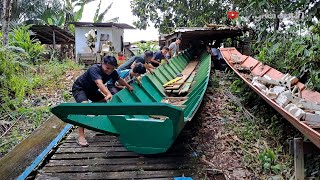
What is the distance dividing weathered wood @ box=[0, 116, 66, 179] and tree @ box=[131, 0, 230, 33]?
37.6 feet

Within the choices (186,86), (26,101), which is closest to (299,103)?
(186,86)

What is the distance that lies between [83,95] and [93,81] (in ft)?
0.98

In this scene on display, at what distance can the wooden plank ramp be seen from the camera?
138 inches

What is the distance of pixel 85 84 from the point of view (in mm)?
4406

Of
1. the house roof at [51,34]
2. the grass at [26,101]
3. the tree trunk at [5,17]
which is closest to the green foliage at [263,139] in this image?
the grass at [26,101]

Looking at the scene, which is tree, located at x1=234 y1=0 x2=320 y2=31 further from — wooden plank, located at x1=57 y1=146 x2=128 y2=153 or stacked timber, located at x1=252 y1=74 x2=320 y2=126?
wooden plank, located at x1=57 y1=146 x2=128 y2=153

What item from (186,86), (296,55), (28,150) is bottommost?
(28,150)

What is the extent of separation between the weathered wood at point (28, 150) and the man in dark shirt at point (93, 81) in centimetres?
75

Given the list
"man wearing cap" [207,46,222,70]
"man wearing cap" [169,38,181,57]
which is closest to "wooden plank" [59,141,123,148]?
"man wearing cap" [169,38,181,57]

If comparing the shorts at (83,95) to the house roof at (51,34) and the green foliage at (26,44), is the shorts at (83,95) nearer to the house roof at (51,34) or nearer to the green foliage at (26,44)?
the green foliage at (26,44)

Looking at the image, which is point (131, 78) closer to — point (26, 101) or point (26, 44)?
point (26, 101)

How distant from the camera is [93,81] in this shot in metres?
4.24

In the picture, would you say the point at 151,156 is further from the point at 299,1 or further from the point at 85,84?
the point at 299,1

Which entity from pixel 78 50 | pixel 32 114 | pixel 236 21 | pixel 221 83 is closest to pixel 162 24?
pixel 78 50
